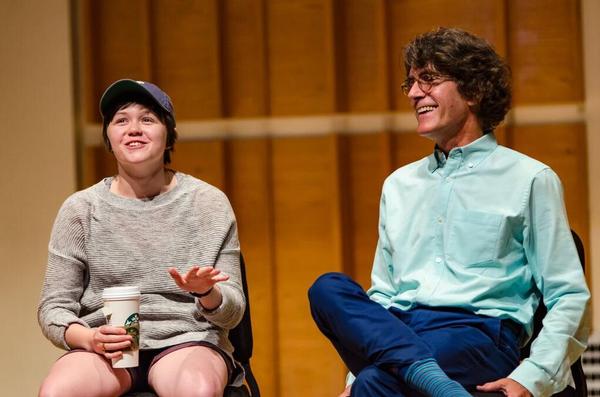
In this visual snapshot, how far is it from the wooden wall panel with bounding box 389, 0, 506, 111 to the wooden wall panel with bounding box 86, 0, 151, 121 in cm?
129

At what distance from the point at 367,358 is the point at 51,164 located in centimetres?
283

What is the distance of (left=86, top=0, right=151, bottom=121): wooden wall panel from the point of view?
459cm

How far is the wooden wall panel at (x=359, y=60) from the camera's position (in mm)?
4348

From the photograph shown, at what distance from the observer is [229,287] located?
8.41 feet

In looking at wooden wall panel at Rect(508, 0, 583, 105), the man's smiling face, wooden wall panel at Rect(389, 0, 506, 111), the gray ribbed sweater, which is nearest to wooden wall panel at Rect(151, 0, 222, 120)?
wooden wall panel at Rect(389, 0, 506, 111)

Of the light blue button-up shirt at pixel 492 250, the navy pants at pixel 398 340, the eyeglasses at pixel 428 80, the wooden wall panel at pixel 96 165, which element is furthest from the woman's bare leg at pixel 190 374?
the wooden wall panel at pixel 96 165

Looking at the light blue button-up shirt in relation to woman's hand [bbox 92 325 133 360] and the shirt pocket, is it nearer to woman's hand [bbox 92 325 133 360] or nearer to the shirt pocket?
the shirt pocket

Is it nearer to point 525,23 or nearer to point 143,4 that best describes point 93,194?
point 143,4

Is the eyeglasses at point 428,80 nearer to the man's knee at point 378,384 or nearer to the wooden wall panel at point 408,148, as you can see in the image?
the man's knee at point 378,384

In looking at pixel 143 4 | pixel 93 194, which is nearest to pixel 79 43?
pixel 143 4

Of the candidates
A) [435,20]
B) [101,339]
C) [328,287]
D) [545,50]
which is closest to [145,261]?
[101,339]

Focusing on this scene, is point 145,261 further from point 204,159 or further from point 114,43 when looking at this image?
point 114,43

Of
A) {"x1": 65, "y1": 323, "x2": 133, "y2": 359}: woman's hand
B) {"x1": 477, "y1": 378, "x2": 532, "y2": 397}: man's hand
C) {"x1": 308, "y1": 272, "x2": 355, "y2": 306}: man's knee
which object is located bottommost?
{"x1": 477, "y1": 378, "x2": 532, "y2": 397}: man's hand

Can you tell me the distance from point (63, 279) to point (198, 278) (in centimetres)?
52
